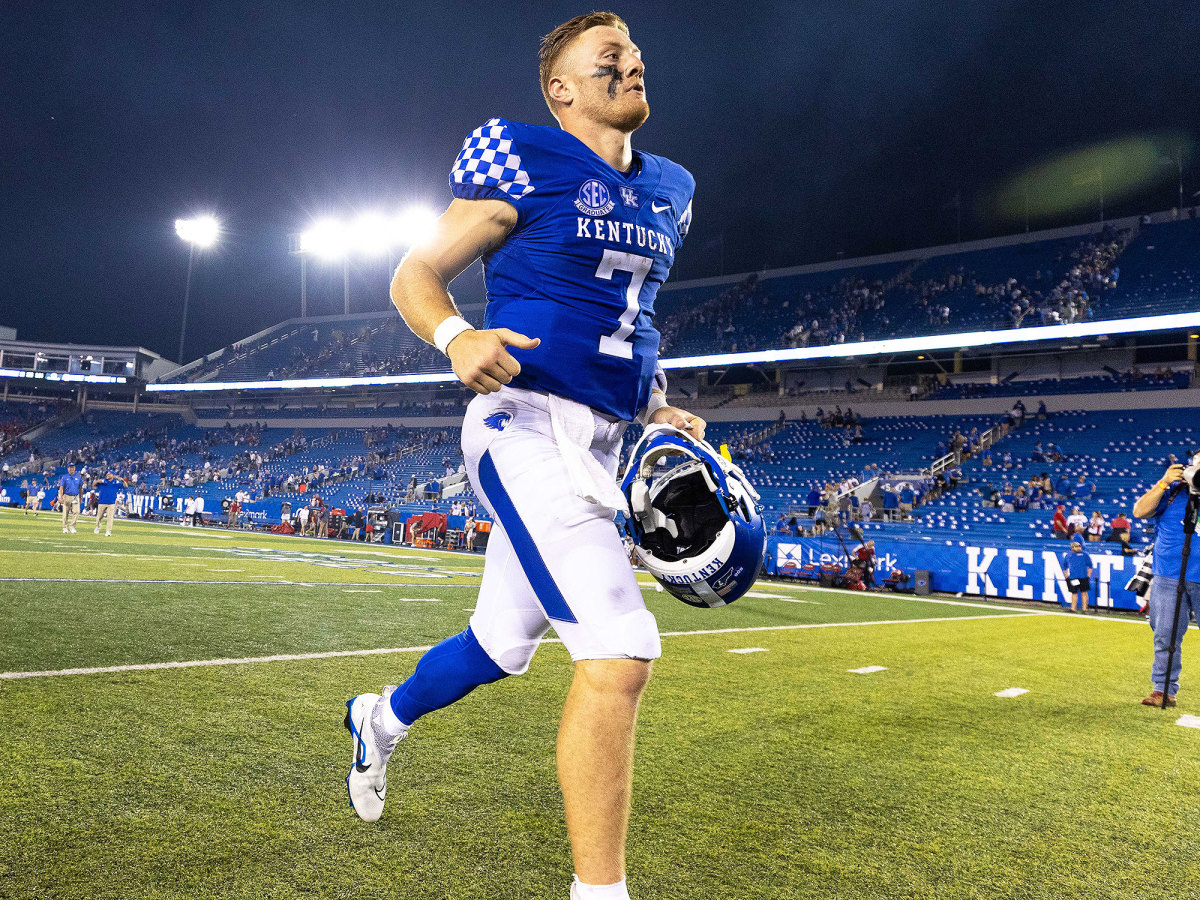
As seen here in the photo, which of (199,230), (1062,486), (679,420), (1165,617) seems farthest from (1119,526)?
(199,230)

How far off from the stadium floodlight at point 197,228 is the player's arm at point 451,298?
53127 mm

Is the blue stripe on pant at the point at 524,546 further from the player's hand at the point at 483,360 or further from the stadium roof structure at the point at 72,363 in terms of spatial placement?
the stadium roof structure at the point at 72,363

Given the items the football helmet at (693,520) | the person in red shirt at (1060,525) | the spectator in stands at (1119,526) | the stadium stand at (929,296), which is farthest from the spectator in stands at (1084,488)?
the football helmet at (693,520)

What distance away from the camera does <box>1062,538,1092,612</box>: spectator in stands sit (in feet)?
45.2

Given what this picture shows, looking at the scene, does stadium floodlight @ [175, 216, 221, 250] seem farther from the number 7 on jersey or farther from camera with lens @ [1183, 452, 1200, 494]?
the number 7 on jersey

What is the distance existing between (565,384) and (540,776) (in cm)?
172

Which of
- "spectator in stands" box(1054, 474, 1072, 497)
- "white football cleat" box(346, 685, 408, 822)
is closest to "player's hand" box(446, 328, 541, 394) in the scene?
"white football cleat" box(346, 685, 408, 822)

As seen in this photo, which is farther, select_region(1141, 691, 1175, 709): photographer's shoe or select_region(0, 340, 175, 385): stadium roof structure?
select_region(0, 340, 175, 385): stadium roof structure

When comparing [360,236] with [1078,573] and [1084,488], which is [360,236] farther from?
[1078,573]

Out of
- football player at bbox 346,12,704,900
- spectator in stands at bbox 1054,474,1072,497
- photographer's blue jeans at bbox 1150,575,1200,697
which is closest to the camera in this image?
football player at bbox 346,12,704,900

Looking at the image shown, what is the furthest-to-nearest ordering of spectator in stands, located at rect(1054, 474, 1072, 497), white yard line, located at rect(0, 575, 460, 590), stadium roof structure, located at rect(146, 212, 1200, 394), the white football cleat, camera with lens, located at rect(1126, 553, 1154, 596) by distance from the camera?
stadium roof structure, located at rect(146, 212, 1200, 394)
spectator in stands, located at rect(1054, 474, 1072, 497)
white yard line, located at rect(0, 575, 460, 590)
camera with lens, located at rect(1126, 553, 1154, 596)
the white football cleat

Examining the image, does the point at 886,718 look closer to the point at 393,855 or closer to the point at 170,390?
the point at 393,855

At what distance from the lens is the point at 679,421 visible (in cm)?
238

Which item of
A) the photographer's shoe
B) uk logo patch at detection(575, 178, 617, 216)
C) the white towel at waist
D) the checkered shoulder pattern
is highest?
the checkered shoulder pattern
